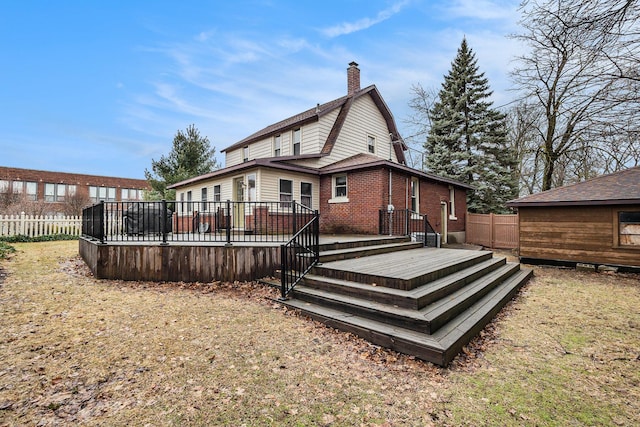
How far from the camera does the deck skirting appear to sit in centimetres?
650

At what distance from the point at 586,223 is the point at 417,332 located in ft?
31.8

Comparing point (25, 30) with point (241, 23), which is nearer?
point (25, 30)

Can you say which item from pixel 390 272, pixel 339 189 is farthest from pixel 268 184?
pixel 390 272

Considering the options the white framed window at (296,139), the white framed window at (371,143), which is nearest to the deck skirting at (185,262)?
the white framed window at (296,139)

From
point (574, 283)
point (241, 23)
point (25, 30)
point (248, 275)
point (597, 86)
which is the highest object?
point (241, 23)

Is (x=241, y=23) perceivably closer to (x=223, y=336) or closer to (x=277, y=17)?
(x=277, y=17)

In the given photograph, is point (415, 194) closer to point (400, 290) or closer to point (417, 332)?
point (400, 290)

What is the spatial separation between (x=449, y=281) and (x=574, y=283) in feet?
17.3

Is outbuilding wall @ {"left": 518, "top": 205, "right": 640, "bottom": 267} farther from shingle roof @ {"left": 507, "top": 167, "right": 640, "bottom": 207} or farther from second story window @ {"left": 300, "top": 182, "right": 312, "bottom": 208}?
second story window @ {"left": 300, "top": 182, "right": 312, "bottom": 208}

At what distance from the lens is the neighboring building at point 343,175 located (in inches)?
438

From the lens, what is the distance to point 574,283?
24.8 feet

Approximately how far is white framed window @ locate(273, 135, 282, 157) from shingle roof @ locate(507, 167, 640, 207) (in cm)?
1094

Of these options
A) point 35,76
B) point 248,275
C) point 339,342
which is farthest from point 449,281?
point 35,76

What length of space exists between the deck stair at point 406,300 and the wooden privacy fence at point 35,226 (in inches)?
624
